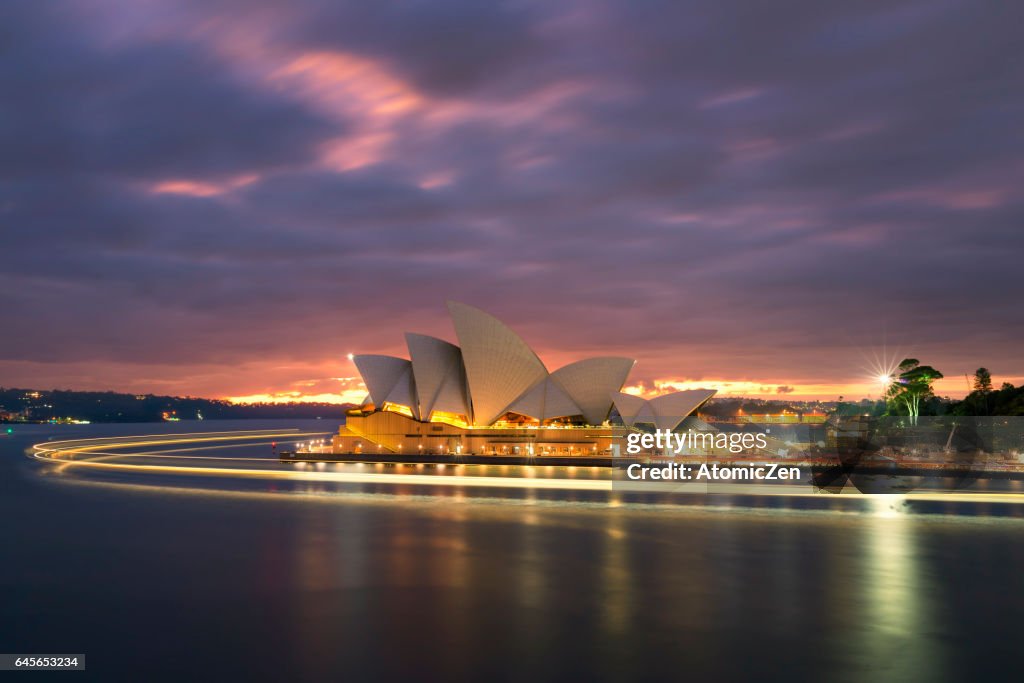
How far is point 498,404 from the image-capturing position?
76.7m

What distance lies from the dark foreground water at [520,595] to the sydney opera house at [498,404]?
3628 centimetres

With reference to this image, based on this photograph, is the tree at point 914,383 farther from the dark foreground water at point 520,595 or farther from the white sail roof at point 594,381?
the dark foreground water at point 520,595

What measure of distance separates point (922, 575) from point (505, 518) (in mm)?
19668

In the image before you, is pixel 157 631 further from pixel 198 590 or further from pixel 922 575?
pixel 922 575

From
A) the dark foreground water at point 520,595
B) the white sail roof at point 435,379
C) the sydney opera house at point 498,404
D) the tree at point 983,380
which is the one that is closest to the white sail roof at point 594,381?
the sydney opera house at point 498,404

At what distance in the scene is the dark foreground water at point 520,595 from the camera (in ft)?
54.0

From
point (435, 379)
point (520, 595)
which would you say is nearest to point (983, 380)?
point (435, 379)

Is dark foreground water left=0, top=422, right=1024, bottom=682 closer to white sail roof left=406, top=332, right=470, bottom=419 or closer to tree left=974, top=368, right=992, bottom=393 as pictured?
white sail roof left=406, top=332, right=470, bottom=419

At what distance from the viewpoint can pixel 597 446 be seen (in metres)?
76.4

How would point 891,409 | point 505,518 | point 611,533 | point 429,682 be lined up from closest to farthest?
point 429,682
point 611,533
point 505,518
point 891,409

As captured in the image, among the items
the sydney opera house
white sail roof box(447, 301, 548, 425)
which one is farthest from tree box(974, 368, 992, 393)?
white sail roof box(447, 301, 548, 425)

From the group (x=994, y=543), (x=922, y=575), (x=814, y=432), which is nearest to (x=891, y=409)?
(x=814, y=432)

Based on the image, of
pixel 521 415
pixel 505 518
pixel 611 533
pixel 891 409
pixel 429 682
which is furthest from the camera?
pixel 891 409

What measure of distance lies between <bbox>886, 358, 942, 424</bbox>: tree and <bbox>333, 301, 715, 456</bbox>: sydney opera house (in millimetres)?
49428
